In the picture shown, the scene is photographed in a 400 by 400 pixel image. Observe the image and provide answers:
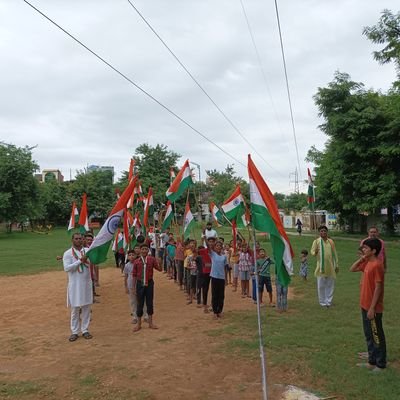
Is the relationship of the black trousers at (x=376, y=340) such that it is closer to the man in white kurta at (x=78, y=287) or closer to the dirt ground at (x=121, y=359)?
the dirt ground at (x=121, y=359)

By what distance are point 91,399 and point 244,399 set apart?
1.84 metres

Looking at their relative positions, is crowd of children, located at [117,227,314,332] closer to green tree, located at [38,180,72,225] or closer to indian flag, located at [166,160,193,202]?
indian flag, located at [166,160,193,202]

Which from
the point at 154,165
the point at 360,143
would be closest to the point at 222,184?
the point at 154,165

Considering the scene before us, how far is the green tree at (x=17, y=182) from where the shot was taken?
147 ft

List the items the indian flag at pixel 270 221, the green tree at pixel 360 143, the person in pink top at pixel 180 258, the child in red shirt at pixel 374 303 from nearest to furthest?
the child in red shirt at pixel 374 303 < the indian flag at pixel 270 221 < the person in pink top at pixel 180 258 < the green tree at pixel 360 143

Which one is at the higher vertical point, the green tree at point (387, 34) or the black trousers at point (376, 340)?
the green tree at point (387, 34)

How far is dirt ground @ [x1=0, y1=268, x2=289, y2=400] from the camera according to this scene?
533 cm

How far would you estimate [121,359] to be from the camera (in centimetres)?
649

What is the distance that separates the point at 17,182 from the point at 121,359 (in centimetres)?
4336

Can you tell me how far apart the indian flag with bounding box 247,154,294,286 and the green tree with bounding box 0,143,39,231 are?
141 ft

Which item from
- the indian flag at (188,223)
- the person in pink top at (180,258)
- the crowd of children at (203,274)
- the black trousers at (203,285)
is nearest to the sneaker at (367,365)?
the crowd of children at (203,274)

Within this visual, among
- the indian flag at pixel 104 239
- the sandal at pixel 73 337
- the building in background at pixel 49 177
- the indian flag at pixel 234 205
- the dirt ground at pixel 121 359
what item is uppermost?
the building in background at pixel 49 177

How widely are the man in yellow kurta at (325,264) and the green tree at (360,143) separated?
1668 centimetres

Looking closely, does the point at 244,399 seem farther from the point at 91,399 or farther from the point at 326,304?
the point at 326,304
